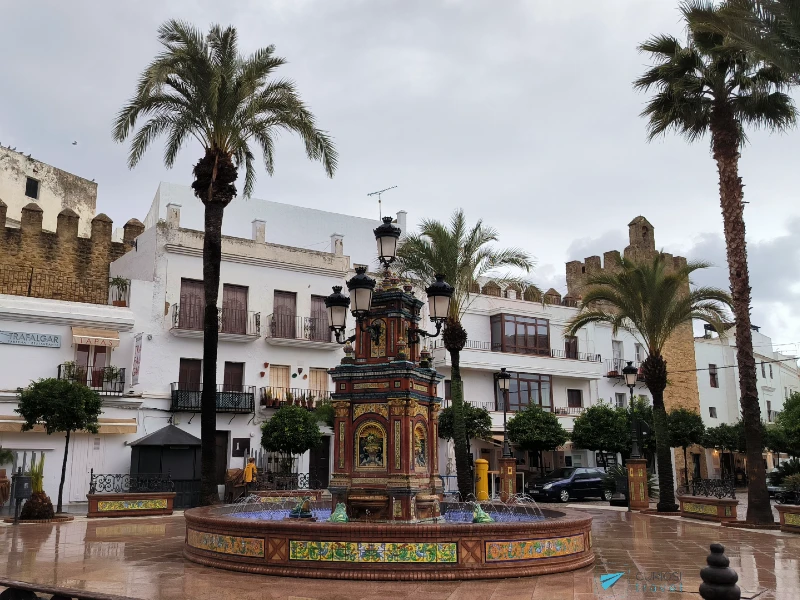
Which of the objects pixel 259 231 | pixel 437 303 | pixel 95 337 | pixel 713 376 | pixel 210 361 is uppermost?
pixel 259 231

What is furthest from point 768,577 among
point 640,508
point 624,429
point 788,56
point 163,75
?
point 624,429

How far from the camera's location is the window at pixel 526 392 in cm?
3831

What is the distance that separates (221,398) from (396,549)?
2070cm

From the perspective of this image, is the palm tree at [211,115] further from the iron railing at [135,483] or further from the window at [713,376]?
the window at [713,376]

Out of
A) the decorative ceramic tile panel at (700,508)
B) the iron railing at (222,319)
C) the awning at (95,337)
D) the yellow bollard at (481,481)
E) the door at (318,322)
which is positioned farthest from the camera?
the door at (318,322)

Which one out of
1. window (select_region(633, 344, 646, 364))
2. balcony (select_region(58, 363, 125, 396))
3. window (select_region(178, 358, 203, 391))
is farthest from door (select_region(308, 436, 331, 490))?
window (select_region(633, 344, 646, 364))

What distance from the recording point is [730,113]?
19531 millimetres

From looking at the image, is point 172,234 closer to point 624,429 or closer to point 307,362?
point 307,362

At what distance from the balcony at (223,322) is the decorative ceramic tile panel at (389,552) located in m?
19.8

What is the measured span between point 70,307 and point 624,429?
24.3 meters

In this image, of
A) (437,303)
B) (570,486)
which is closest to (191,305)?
(570,486)

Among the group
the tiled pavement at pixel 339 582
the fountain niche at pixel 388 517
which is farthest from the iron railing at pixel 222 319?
the fountain niche at pixel 388 517

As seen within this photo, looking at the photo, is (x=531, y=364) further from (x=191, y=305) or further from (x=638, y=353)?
(x=191, y=305)

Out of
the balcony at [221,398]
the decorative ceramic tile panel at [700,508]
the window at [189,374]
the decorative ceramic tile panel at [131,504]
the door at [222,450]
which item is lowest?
the decorative ceramic tile panel at [700,508]
